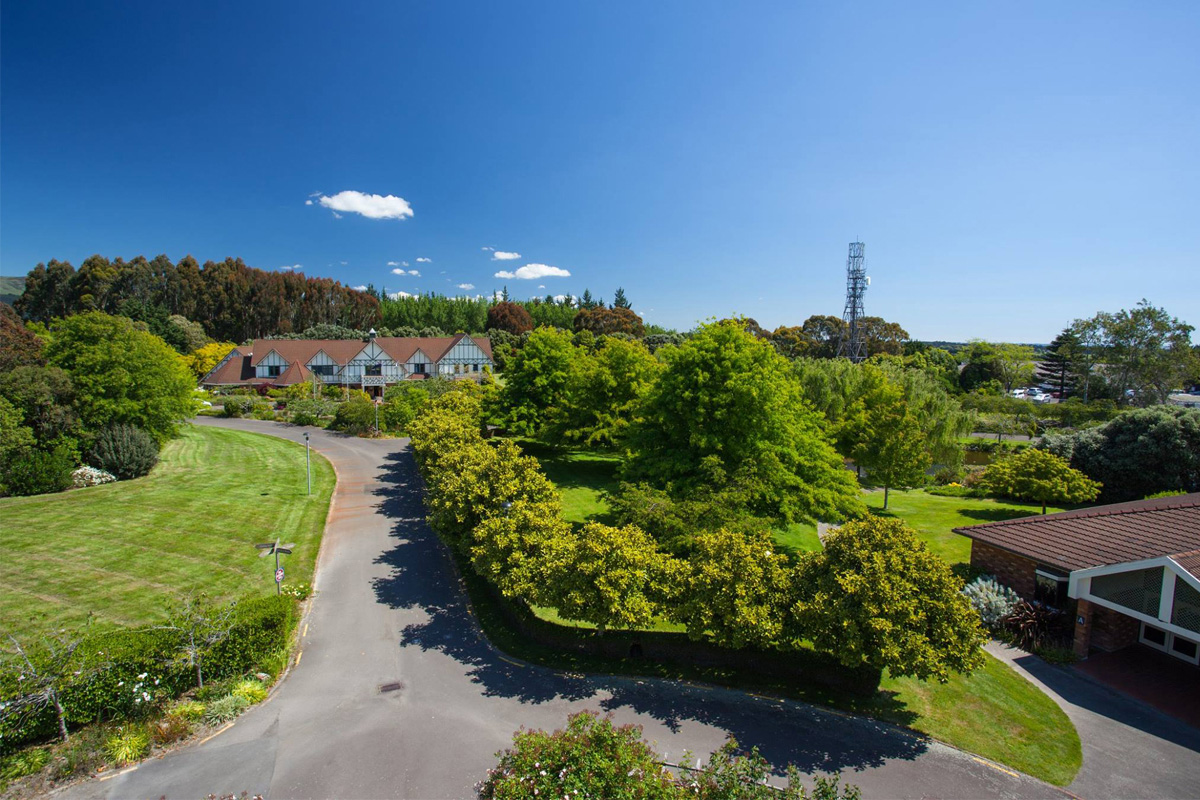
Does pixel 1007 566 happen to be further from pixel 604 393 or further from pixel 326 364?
pixel 326 364

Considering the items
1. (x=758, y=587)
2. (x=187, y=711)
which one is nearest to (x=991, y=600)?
(x=758, y=587)

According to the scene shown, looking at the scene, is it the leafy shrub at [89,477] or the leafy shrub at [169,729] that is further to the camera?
the leafy shrub at [89,477]

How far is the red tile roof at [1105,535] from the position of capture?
550 inches

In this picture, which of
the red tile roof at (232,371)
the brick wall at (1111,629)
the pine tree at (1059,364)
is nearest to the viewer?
the brick wall at (1111,629)

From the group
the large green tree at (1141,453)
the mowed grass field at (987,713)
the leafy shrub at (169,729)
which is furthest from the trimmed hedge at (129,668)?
the large green tree at (1141,453)

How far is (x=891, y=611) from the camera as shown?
415 inches

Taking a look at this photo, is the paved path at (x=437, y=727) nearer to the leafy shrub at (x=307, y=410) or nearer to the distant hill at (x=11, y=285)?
the leafy shrub at (x=307, y=410)

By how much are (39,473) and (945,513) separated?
142 ft

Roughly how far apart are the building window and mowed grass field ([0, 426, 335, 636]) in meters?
23.0

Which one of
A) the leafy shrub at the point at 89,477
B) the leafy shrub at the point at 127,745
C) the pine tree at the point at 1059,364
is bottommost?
the leafy shrub at the point at 127,745

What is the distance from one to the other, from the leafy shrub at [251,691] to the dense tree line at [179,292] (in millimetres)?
82553

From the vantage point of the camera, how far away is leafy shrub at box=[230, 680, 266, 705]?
12059 millimetres

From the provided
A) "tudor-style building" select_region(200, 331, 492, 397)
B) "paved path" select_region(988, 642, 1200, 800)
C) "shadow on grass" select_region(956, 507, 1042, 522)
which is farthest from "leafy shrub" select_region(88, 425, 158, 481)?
"shadow on grass" select_region(956, 507, 1042, 522)

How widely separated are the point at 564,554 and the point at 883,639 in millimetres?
7113
